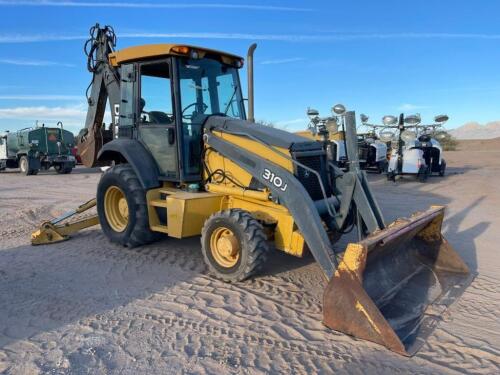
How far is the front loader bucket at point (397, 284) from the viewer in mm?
3506

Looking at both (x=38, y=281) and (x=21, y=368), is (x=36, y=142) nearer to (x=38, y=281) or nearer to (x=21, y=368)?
(x=38, y=281)

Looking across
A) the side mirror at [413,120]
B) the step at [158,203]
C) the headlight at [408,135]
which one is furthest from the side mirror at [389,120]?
the step at [158,203]

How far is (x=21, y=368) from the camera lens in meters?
3.19

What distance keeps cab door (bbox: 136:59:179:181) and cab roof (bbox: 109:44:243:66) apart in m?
0.12

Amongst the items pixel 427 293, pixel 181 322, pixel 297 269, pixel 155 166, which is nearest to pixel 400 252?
pixel 427 293

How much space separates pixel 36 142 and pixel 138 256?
18.0 metres

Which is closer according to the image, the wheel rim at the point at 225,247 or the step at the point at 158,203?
the wheel rim at the point at 225,247

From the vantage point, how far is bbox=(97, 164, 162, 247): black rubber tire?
19.1 feet

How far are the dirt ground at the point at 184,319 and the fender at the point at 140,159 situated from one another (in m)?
1.02

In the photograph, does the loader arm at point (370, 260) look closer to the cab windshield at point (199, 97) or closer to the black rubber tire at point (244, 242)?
the cab windshield at point (199, 97)

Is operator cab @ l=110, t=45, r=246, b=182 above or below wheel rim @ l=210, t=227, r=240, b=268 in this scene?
above

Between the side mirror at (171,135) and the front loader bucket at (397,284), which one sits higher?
the side mirror at (171,135)

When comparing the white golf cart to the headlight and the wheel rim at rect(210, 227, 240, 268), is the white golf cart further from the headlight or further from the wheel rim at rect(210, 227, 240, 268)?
the wheel rim at rect(210, 227, 240, 268)

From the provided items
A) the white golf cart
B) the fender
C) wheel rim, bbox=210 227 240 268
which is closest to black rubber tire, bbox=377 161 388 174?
the white golf cart
